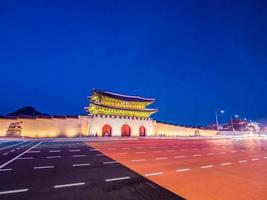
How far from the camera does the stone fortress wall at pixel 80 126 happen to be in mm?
31750

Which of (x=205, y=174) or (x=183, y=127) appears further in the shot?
(x=183, y=127)

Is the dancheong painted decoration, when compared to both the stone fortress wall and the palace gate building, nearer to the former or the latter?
A: the palace gate building

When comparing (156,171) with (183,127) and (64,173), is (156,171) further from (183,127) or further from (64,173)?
(183,127)

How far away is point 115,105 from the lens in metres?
43.7

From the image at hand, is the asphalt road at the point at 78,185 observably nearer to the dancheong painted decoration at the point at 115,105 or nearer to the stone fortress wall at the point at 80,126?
the stone fortress wall at the point at 80,126

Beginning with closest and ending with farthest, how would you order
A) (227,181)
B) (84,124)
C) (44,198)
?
1. (44,198)
2. (227,181)
3. (84,124)

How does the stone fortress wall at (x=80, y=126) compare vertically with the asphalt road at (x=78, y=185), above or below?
above

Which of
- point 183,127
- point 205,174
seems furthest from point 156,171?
point 183,127

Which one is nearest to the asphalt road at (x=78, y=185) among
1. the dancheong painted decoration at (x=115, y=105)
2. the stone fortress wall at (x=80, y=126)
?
the stone fortress wall at (x=80, y=126)

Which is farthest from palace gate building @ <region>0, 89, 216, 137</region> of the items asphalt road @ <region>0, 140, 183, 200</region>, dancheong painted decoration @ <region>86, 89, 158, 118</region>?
asphalt road @ <region>0, 140, 183, 200</region>

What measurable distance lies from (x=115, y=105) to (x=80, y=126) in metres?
10.6

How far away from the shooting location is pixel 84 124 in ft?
123

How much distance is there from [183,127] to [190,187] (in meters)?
45.3

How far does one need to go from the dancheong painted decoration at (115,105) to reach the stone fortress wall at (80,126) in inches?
59.0
